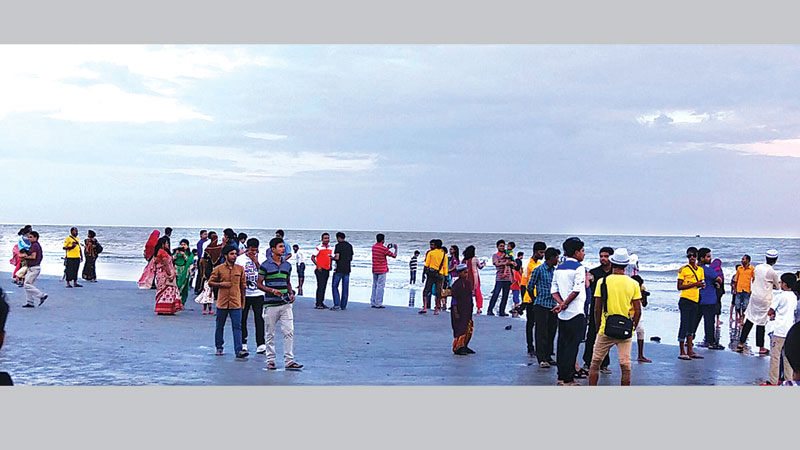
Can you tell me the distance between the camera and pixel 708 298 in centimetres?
1388

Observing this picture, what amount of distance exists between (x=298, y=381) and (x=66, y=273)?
Answer: 15.9 meters

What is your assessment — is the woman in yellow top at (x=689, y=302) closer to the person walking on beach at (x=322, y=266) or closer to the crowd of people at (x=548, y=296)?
the crowd of people at (x=548, y=296)

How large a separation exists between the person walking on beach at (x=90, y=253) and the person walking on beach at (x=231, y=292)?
14.2m

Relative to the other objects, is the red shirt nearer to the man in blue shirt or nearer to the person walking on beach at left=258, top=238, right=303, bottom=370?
the man in blue shirt

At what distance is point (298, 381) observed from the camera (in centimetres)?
1019

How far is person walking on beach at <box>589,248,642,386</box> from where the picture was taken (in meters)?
9.41

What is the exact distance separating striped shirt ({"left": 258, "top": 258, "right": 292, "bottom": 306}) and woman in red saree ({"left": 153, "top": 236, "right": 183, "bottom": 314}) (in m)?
6.09

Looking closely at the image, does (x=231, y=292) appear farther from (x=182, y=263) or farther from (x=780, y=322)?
(x=780, y=322)

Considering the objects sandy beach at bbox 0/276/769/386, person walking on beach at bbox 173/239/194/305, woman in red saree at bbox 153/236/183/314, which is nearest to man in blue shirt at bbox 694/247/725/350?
sandy beach at bbox 0/276/769/386

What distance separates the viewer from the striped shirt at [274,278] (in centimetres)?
1089

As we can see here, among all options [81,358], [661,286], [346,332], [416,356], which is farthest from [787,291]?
[661,286]

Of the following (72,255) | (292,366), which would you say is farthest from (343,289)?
(292,366)

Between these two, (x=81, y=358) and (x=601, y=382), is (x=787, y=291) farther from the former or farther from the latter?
(x=81, y=358)

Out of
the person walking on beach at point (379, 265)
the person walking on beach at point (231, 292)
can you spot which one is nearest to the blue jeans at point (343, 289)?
the person walking on beach at point (379, 265)
